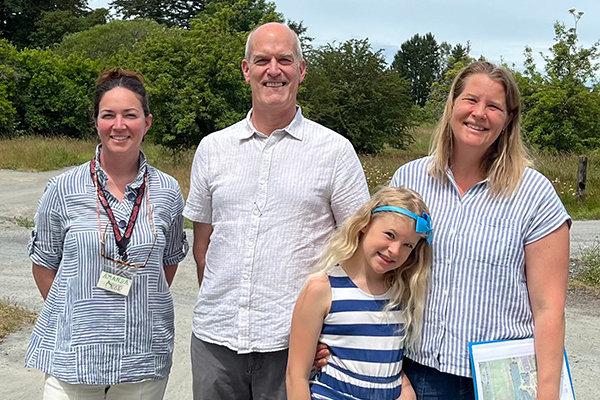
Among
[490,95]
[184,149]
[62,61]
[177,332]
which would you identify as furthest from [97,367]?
[62,61]

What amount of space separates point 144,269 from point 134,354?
356mm

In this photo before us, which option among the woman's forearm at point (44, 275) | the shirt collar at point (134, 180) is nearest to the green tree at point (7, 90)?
the woman's forearm at point (44, 275)

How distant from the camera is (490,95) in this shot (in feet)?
7.97

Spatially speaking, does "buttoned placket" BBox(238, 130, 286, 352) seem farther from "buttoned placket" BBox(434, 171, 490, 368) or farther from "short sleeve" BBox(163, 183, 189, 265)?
"buttoned placket" BBox(434, 171, 490, 368)

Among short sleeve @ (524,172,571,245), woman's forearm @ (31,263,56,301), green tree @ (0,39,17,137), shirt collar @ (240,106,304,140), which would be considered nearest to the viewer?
short sleeve @ (524,172,571,245)

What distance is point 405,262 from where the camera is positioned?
8.23ft

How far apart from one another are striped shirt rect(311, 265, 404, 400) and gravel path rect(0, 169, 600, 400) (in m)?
2.52

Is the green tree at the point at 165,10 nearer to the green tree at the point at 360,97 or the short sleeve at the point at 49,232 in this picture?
the green tree at the point at 360,97

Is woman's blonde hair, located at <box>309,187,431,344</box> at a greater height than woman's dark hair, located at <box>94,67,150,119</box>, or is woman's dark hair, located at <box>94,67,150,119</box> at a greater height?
woman's dark hair, located at <box>94,67,150,119</box>

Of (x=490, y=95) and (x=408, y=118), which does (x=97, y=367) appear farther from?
(x=408, y=118)

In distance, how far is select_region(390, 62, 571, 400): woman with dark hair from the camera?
91.4 inches

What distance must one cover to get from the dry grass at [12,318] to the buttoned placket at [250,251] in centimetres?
381

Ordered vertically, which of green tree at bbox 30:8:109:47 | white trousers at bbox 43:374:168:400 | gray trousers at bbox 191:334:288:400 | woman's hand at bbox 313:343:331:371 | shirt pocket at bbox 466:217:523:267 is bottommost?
white trousers at bbox 43:374:168:400

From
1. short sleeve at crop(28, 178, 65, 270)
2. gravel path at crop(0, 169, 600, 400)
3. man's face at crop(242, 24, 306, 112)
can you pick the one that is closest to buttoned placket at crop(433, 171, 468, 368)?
man's face at crop(242, 24, 306, 112)
